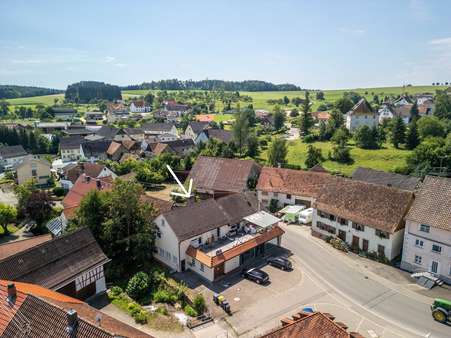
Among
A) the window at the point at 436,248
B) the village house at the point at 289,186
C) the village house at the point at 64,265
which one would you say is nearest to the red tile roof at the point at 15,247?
the village house at the point at 64,265

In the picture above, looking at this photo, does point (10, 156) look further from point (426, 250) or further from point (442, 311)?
point (442, 311)

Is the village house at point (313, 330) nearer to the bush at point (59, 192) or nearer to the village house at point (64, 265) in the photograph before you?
the village house at point (64, 265)

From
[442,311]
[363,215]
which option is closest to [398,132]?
[363,215]

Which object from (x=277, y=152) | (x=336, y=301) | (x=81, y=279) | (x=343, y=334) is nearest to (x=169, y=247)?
(x=81, y=279)

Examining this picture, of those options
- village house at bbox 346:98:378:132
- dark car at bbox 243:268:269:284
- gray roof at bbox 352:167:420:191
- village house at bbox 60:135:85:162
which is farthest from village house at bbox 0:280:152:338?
village house at bbox 346:98:378:132

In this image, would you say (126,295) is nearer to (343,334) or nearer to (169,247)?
(169,247)

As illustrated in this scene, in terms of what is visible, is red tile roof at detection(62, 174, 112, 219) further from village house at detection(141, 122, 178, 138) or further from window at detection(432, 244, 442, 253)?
village house at detection(141, 122, 178, 138)
